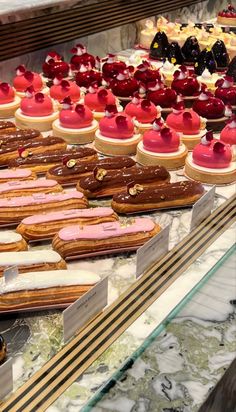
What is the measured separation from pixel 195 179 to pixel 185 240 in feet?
1.36

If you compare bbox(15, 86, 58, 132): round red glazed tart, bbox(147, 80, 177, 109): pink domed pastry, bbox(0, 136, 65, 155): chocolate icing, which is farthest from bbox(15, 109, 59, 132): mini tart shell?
bbox(147, 80, 177, 109): pink domed pastry

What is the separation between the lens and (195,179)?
2.11 m

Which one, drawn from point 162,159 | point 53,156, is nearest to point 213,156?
point 162,159

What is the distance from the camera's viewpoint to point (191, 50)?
Answer: 331 cm

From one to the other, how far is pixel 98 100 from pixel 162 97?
0.28m

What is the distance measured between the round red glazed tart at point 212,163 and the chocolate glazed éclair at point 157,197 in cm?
12

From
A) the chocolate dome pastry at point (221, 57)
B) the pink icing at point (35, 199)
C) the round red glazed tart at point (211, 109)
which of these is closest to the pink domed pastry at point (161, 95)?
the round red glazed tart at point (211, 109)

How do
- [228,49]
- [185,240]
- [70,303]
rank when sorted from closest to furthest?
[70,303] → [185,240] → [228,49]

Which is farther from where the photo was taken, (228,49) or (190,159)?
(228,49)

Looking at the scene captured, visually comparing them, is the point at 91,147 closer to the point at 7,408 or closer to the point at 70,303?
the point at 70,303

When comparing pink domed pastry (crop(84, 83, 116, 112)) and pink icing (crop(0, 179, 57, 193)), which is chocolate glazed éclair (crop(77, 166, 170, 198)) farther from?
pink domed pastry (crop(84, 83, 116, 112))

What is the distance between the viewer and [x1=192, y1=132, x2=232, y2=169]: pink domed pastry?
207 centimetres

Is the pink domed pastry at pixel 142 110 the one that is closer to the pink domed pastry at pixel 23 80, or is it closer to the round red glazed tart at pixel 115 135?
the round red glazed tart at pixel 115 135

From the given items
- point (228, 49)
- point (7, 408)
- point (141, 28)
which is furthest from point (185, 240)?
point (141, 28)
